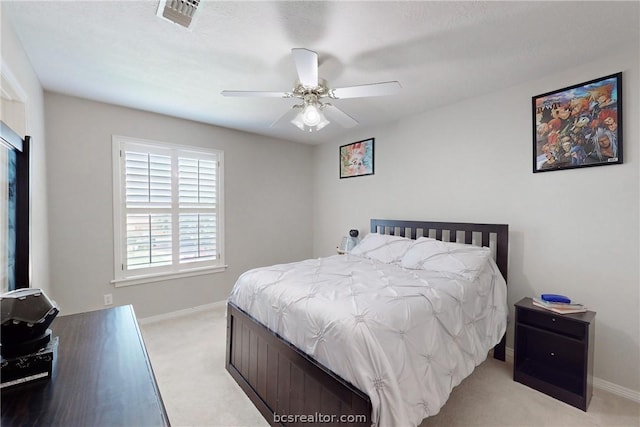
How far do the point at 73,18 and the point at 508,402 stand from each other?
3.91 metres

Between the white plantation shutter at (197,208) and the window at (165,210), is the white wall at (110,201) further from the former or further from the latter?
the white plantation shutter at (197,208)

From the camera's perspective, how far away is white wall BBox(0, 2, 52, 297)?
1.79 meters

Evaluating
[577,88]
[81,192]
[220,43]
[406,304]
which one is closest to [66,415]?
[406,304]

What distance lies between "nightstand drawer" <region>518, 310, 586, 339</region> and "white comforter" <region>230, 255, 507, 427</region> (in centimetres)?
17

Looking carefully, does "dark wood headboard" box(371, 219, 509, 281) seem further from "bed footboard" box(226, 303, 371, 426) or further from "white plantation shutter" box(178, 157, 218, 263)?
"white plantation shutter" box(178, 157, 218, 263)

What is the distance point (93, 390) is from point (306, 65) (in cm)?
188

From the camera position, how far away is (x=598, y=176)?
221 cm

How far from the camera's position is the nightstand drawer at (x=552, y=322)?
2014 millimetres

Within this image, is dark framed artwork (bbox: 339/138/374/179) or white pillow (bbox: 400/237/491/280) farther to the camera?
dark framed artwork (bbox: 339/138/374/179)

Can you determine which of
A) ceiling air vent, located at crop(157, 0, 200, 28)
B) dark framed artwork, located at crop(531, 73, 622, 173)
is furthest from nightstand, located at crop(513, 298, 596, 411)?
ceiling air vent, located at crop(157, 0, 200, 28)

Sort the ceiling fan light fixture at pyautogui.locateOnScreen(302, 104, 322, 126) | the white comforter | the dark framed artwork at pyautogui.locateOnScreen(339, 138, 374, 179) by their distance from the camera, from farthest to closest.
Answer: the dark framed artwork at pyautogui.locateOnScreen(339, 138, 374, 179) < the ceiling fan light fixture at pyautogui.locateOnScreen(302, 104, 322, 126) < the white comforter

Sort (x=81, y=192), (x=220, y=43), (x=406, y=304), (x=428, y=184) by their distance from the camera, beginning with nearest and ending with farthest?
(x=406, y=304) < (x=220, y=43) < (x=81, y=192) < (x=428, y=184)

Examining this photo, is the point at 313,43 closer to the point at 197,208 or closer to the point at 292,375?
the point at 292,375

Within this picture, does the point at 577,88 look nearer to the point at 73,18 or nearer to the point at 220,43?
the point at 220,43
